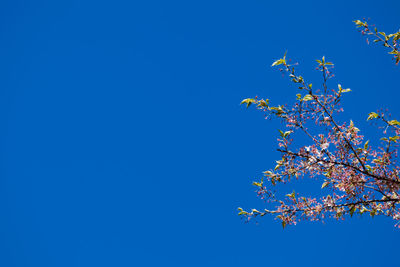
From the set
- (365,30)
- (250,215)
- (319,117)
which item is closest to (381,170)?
(319,117)

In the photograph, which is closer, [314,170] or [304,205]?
[314,170]

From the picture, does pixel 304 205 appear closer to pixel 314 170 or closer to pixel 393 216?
pixel 314 170

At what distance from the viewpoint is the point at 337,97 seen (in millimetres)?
4105

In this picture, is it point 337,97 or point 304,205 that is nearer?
point 337,97

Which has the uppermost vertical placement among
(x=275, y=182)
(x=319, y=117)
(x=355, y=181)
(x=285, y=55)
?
(x=285, y=55)

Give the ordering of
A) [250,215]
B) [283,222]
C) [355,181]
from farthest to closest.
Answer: [250,215] < [283,222] < [355,181]

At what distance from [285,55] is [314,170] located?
1782 mm

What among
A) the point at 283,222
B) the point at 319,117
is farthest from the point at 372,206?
the point at 319,117

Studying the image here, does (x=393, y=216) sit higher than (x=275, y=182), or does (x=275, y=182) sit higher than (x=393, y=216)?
(x=275, y=182)

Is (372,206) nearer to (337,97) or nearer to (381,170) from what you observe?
(381,170)

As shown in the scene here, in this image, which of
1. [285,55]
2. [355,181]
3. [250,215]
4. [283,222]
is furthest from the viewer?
[250,215]

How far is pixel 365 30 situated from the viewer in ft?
16.5

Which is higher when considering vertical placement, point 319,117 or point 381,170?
point 319,117

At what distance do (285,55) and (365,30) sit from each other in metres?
1.93
